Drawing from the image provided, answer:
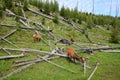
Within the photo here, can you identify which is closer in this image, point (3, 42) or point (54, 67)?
point (54, 67)

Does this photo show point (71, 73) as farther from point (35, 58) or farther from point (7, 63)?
point (7, 63)

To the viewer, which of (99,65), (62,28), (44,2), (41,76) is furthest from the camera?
(44,2)

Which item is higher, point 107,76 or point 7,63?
point 7,63

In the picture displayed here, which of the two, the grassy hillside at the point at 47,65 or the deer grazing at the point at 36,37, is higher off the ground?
the deer grazing at the point at 36,37

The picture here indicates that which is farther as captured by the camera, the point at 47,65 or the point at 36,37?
the point at 36,37

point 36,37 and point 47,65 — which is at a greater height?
point 36,37

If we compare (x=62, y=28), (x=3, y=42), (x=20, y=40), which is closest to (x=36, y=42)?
(x=20, y=40)

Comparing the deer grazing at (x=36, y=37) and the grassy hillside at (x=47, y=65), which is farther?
the deer grazing at (x=36, y=37)

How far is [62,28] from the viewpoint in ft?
141

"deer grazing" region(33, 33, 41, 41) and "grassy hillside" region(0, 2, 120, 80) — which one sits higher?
"deer grazing" region(33, 33, 41, 41)

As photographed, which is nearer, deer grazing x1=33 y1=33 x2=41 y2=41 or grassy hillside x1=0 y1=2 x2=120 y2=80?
grassy hillside x1=0 y1=2 x2=120 y2=80

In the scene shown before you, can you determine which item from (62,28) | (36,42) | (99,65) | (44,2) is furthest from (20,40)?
(44,2)

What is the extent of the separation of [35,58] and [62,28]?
21861 mm

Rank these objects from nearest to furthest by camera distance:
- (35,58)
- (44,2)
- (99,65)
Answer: (35,58) → (99,65) → (44,2)
